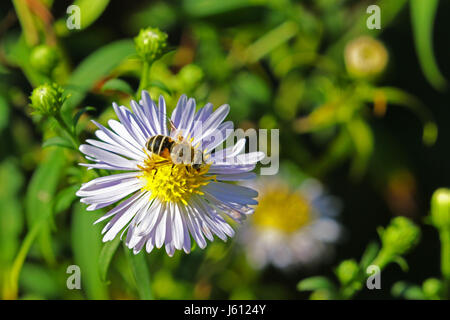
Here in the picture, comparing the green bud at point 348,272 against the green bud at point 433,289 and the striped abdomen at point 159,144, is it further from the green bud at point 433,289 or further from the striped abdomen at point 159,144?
the striped abdomen at point 159,144

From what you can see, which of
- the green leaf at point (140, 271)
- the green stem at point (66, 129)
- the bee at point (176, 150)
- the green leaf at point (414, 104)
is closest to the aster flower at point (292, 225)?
the green leaf at point (414, 104)

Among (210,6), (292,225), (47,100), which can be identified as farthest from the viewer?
(292,225)

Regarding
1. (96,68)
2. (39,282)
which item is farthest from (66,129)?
(39,282)

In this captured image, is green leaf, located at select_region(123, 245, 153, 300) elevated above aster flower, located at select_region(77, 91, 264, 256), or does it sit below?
below

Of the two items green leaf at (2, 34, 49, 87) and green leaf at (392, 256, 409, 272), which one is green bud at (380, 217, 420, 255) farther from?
green leaf at (2, 34, 49, 87)

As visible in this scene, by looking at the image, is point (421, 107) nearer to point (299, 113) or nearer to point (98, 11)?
point (299, 113)

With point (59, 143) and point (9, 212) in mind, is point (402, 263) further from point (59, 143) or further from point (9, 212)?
point (9, 212)

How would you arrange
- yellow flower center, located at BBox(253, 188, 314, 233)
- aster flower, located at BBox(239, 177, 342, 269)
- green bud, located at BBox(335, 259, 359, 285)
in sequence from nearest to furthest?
green bud, located at BBox(335, 259, 359, 285), aster flower, located at BBox(239, 177, 342, 269), yellow flower center, located at BBox(253, 188, 314, 233)

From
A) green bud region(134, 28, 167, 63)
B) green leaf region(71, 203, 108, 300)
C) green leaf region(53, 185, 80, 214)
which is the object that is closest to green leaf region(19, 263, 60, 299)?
green leaf region(71, 203, 108, 300)
